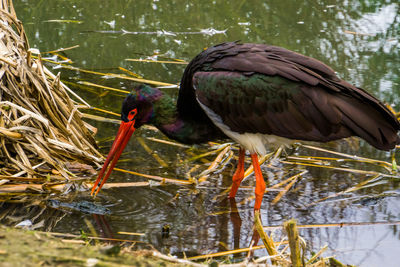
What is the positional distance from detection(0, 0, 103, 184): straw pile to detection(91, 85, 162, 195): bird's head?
1.17 ft

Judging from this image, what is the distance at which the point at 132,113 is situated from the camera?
471 cm

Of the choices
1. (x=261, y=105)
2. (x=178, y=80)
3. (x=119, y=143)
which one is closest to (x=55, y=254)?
(x=119, y=143)

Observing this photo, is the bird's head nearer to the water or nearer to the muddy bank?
the water

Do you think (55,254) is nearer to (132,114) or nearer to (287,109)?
(132,114)

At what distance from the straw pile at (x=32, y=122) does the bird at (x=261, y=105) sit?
39 centimetres

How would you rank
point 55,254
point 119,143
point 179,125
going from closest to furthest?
point 55,254
point 119,143
point 179,125

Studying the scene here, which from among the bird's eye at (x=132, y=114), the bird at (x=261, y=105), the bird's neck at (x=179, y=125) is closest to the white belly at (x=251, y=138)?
the bird at (x=261, y=105)

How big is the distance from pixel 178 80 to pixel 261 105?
2.36m

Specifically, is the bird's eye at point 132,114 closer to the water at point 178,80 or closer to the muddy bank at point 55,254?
the water at point 178,80

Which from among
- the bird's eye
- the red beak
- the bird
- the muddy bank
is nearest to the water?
the red beak

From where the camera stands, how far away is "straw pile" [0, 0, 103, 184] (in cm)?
459

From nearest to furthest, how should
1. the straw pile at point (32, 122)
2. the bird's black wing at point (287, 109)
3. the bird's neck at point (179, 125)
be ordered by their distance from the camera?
1. the bird's black wing at point (287, 109)
2. the straw pile at point (32, 122)
3. the bird's neck at point (179, 125)

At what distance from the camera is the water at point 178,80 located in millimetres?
4090

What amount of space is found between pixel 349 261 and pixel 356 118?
1.08m
